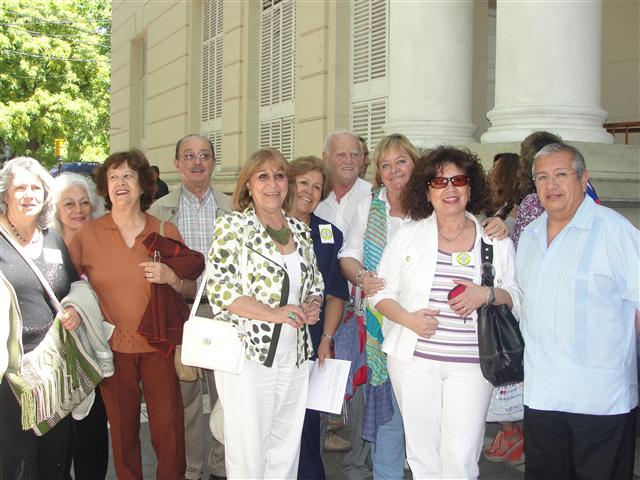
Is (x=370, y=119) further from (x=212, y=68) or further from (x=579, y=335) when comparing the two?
(x=579, y=335)

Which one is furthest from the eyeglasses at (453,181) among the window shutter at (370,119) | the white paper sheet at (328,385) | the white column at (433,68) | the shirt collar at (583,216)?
the window shutter at (370,119)

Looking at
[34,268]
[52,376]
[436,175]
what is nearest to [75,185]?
[34,268]

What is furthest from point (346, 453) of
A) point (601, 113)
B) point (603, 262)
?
point (601, 113)

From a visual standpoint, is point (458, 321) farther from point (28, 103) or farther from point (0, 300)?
point (28, 103)

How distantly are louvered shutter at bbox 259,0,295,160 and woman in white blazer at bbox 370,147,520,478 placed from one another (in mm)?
8594

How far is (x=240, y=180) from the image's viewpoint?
3590 mm

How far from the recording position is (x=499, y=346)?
3166mm

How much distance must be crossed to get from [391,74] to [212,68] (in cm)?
818

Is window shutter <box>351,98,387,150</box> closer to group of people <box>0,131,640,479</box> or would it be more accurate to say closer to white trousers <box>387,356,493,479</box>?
group of people <box>0,131,640,479</box>

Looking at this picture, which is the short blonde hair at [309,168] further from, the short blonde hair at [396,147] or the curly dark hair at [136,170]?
the curly dark hair at [136,170]

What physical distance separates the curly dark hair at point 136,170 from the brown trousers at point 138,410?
92cm

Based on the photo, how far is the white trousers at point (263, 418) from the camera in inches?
132

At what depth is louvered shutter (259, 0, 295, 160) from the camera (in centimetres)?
1175

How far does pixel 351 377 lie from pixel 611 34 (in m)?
7.82
